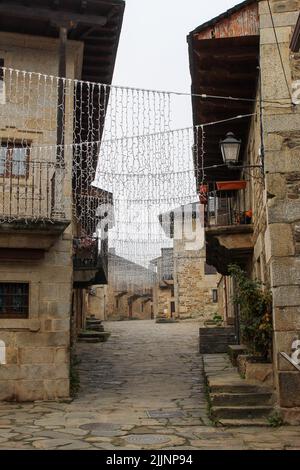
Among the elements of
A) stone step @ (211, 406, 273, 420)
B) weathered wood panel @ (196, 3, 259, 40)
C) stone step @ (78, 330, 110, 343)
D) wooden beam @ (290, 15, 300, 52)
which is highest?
weathered wood panel @ (196, 3, 259, 40)

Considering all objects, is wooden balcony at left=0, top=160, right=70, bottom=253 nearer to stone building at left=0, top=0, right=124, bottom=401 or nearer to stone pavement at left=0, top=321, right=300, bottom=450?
stone building at left=0, top=0, right=124, bottom=401

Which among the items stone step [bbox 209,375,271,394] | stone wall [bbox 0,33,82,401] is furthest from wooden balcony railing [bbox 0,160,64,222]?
stone step [bbox 209,375,271,394]

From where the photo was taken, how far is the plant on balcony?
8219mm

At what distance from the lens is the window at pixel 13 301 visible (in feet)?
32.1

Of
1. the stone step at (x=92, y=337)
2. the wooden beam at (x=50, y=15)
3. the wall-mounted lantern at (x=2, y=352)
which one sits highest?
the wooden beam at (x=50, y=15)

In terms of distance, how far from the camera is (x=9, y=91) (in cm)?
1046

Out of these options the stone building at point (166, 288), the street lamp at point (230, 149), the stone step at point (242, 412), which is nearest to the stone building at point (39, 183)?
the street lamp at point (230, 149)

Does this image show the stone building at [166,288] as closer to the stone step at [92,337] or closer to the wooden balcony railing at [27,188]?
the stone step at [92,337]

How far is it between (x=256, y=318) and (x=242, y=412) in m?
1.32

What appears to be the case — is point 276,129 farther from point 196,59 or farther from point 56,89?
point 56,89

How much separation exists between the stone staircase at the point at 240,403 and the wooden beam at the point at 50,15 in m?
6.50

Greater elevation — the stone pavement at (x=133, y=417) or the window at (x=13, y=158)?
the window at (x=13, y=158)
